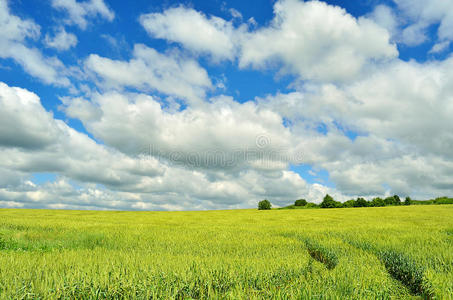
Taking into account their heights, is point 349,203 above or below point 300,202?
above

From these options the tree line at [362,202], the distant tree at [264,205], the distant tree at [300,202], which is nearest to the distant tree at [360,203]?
the tree line at [362,202]

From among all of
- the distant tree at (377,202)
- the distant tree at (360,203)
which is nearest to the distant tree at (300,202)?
the distant tree at (360,203)

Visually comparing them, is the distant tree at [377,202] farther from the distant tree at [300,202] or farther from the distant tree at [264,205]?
the distant tree at [264,205]

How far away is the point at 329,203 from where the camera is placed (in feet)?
220

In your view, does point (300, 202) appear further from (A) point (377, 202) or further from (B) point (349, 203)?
(A) point (377, 202)

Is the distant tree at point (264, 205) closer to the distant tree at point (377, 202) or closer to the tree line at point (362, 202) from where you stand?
the tree line at point (362, 202)

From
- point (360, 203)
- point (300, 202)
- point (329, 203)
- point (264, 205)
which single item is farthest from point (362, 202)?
point (264, 205)

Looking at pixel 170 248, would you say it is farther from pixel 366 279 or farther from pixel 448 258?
pixel 448 258

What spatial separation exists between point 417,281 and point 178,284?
503 centimetres

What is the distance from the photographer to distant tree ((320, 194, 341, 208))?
66.6 m

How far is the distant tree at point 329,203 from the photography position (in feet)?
219

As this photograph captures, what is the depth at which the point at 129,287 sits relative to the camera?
455cm

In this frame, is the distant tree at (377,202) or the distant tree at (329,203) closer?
the distant tree at (377,202)

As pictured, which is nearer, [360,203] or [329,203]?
[360,203]
